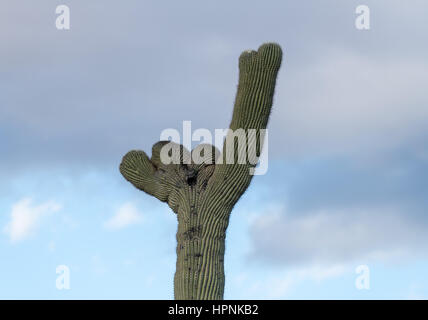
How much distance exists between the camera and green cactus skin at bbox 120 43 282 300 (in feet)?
43.3

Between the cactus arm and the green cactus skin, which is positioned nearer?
the green cactus skin

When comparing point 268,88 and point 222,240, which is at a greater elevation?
point 268,88

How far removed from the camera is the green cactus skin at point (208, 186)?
13.2 metres

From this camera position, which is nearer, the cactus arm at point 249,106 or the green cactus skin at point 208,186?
the green cactus skin at point 208,186

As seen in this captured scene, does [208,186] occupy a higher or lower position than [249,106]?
lower

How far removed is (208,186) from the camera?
13.6m
